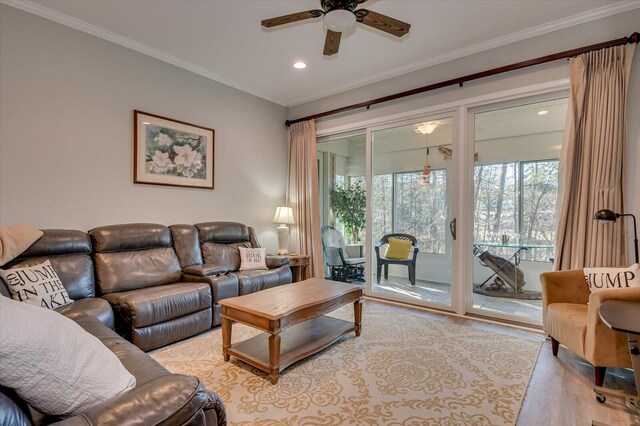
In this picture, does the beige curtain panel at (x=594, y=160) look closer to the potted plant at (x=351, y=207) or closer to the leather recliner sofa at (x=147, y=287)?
the potted plant at (x=351, y=207)

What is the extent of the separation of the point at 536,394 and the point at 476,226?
6.13 feet

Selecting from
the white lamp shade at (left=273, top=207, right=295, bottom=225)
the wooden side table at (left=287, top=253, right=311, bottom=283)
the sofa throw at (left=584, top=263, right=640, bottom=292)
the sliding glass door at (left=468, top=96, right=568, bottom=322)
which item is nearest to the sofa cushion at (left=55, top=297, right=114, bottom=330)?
the wooden side table at (left=287, top=253, right=311, bottom=283)

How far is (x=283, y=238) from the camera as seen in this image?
470cm

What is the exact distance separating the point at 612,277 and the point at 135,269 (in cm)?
402

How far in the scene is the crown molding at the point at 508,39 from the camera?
2753 millimetres

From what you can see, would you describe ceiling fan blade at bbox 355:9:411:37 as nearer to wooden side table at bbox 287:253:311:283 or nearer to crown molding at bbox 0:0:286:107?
crown molding at bbox 0:0:286:107

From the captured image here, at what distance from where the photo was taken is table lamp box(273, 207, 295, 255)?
4684mm

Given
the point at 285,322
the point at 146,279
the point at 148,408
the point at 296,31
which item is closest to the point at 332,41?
the point at 296,31

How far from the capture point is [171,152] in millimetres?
3744

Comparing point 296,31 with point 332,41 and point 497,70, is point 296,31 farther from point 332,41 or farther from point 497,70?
point 497,70

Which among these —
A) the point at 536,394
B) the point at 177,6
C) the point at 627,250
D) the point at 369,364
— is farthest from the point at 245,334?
the point at 627,250

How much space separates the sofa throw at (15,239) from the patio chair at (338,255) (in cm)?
342

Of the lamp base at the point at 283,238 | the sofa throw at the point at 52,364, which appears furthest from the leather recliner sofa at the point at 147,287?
the sofa throw at the point at 52,364

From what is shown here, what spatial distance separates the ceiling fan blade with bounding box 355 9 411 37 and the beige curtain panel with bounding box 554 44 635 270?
A: 5.71ft
